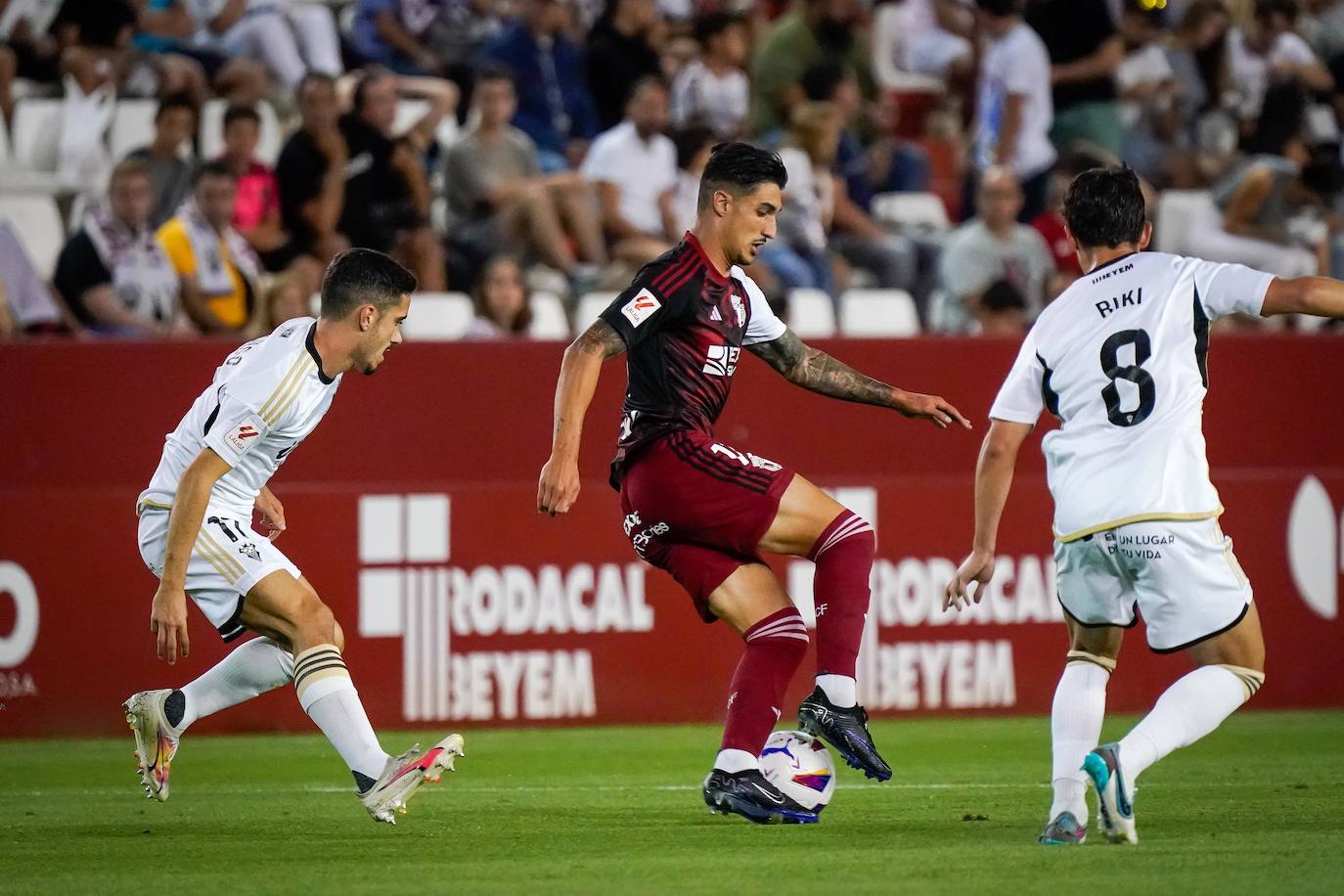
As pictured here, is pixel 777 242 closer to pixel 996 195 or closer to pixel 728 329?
pixel 996 195

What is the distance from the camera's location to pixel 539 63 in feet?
47.0

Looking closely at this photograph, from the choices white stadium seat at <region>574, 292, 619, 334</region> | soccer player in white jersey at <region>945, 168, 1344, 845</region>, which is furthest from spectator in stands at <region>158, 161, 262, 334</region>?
soccer player in white jersey at <region>945, 168, 1344, 845</region>

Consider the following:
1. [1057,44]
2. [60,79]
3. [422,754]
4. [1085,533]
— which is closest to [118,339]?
[60,79]

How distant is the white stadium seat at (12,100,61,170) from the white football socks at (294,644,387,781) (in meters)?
7.70

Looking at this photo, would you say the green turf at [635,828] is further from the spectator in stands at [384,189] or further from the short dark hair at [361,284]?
the spectator in stands at [384,189]

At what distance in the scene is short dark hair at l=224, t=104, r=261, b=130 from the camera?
491 inches

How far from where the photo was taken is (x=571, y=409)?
5953 mm

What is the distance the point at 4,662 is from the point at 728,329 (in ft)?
17.0

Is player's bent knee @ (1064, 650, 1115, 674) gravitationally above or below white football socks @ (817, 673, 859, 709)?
above

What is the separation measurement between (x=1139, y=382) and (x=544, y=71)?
30.2 ft

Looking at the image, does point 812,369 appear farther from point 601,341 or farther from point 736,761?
point 736,761

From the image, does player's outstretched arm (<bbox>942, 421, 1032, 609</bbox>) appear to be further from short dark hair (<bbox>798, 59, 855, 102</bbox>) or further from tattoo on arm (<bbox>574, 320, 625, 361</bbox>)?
short dark hair (<bbox>798, 59, 855, 102</bbox>)

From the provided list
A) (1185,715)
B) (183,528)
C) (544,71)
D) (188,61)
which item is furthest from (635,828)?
(544,71)

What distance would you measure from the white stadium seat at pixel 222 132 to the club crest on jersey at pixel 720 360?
718 cm
